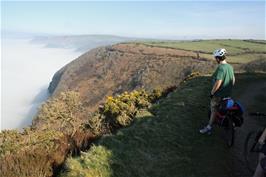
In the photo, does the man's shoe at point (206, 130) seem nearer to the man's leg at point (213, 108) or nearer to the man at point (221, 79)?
the man's leg at point (213, 108)

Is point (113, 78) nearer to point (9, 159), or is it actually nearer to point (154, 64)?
point (154, 64)

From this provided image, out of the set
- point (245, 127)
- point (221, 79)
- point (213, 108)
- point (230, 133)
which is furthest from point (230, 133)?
point (245, 127)

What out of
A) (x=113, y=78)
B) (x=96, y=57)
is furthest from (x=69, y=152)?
(x=96, y=57)

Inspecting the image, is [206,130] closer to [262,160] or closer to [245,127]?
[245,127]

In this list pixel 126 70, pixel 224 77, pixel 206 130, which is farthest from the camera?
pixel 126 70

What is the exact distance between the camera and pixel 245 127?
12055 millimetres

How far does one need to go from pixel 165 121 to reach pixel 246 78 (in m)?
11.1

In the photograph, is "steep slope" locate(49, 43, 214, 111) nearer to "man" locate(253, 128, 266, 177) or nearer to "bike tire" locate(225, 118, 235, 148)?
"bike tire" locate(225, 118, 235, 148)

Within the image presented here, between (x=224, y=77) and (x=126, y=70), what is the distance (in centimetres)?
12998

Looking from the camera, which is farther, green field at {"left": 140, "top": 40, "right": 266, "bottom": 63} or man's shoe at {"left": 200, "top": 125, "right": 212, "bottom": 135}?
green field at {"left": 140, "top": 40, "right": 266, "bottom": 63}

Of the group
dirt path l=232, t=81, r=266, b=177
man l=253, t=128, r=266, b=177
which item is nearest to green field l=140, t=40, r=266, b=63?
dirt path l=232, t=81, r=266, b=177

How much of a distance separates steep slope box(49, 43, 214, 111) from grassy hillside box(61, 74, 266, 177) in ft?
265

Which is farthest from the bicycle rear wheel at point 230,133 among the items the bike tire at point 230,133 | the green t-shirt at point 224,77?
the green t-shirt at point 224,77

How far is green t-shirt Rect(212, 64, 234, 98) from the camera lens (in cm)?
964
